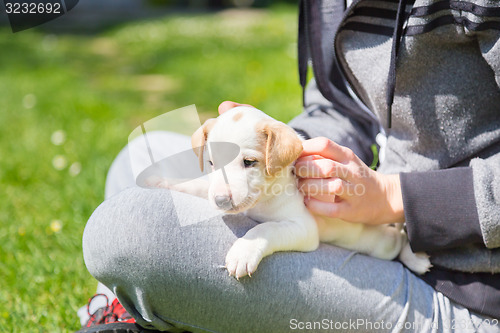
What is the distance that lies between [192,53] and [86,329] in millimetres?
5494

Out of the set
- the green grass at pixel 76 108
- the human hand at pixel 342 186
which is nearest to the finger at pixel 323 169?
the human hand at pixel 342 186

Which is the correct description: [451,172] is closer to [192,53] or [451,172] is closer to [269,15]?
[192,53]

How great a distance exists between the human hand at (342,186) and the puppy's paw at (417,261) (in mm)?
121

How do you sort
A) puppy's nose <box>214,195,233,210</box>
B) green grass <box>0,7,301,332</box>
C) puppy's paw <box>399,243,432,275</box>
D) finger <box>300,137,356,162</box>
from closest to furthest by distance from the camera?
puppy's nose <box>214,195,233,210</box> → finger <box>300,137,356,162</box> → puppy's paw <box>399,243,432,275</box> → green grass <box>0,7,301,332</box>

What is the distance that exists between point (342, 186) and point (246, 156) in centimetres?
23

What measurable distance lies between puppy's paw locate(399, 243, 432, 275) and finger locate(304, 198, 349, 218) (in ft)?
0.76

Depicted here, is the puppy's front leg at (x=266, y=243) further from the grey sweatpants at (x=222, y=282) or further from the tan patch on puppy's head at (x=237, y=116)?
the tan patch on puppy's head at (x=237, y=116)

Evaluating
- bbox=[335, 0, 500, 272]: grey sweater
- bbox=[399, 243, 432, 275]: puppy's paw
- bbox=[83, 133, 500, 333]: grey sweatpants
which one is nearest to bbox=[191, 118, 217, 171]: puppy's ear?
bbox=[83, 133, 500, 333]: grey sweatpants

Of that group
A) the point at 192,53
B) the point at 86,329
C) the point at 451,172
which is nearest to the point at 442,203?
the point at 451,172

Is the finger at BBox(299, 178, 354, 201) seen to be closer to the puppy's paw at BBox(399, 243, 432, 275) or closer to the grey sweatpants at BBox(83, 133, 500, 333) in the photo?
the grey sweatpants at BBox(83, 133, 500, 333)

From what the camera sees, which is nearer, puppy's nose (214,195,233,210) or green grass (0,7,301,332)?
puppy's nose (214,195,233,210)

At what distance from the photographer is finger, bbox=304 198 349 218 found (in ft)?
4.40

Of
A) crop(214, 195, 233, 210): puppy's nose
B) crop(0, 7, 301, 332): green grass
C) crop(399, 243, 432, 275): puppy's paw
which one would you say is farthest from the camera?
crop(0, 7, 301, 332): green grass

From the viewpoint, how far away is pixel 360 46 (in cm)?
147
